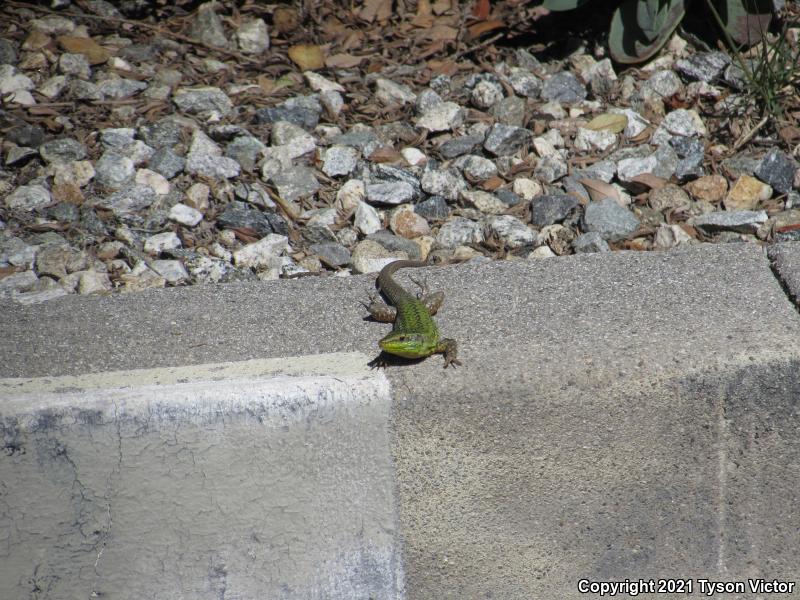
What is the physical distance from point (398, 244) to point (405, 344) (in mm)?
1402

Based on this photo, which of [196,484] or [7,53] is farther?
[7,53]

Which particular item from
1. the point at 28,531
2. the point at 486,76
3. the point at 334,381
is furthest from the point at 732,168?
the point at 28,531

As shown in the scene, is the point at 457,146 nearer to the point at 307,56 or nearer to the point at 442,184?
the point at 442,184

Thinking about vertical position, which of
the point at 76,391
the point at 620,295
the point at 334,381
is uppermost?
the point at 620,295

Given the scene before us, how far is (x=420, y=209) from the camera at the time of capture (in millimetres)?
4473

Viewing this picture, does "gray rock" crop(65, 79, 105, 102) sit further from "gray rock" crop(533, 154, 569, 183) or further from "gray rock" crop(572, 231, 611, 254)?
"gray rock" crop(572, 231, 611, 254)

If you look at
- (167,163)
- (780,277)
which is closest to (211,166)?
(167,163)

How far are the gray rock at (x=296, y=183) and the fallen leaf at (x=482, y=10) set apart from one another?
1.97 metres

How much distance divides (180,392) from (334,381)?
0.51 m

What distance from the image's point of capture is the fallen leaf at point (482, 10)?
5.75 m

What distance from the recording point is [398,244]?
4242 millimetres

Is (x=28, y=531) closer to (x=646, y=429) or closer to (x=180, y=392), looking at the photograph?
(x=180, y=392)

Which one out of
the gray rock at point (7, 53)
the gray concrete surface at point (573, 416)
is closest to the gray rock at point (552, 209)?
the gray concrete surface at point (573, 416)

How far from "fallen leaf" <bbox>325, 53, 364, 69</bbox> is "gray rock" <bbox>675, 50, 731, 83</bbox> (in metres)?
2.10
